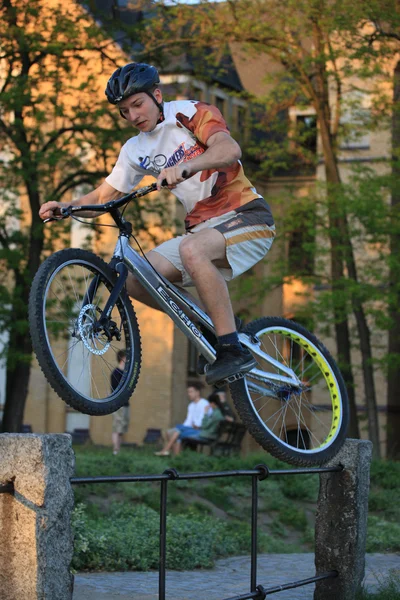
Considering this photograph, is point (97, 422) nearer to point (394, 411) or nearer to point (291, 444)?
point (394, 411)

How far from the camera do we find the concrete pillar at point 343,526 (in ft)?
27.5

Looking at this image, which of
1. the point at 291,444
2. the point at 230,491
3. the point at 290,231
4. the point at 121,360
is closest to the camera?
the point at 121,360

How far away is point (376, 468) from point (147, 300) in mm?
12687

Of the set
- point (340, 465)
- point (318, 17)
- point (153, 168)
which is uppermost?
point (318, 17)

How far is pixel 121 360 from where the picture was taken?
242 inches

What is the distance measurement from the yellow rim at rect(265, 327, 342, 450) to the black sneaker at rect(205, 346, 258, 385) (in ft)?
2.76

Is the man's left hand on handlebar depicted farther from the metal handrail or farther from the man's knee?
the metal handrail

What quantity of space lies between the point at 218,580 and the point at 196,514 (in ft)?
11.3

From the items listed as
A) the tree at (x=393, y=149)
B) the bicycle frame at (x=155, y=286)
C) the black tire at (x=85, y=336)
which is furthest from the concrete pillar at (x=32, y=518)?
the tree at (x=393, y=149)

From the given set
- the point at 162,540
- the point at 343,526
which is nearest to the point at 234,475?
the point at 162,540

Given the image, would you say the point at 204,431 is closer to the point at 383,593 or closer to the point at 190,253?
the point at 383,593

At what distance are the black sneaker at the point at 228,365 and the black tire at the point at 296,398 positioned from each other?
0.27 m

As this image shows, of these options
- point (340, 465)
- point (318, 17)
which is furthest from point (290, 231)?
point (340, 465)

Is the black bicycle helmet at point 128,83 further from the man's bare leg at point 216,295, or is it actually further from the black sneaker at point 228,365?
the black sneaker at point 228,365
